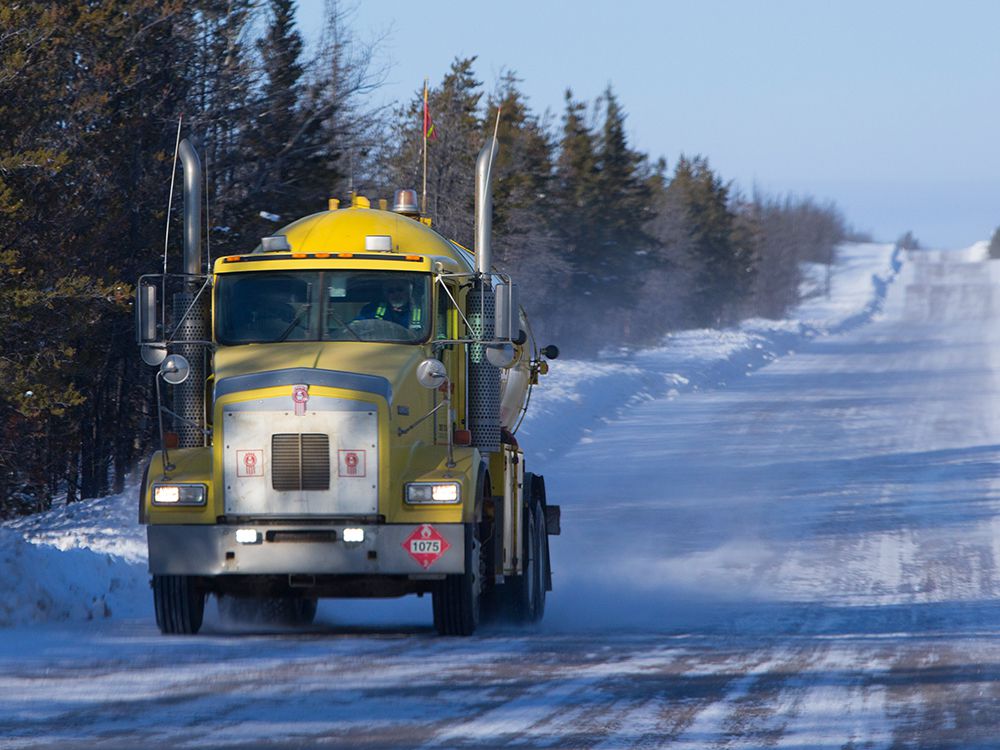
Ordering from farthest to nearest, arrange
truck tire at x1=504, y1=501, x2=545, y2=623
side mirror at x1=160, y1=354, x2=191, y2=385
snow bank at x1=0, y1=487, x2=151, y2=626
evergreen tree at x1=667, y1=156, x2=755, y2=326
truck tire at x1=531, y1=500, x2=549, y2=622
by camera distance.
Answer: evergreen tree at x1=667, y1=156, x2=755, y2=326
truck tire at x1=531, y1=500, x2=549, y2=622
truck tire at x1=504, y1=501, x2=545, y2=623
snow bank at x1=0, y1=487, x2=151, y2=626
side mirror at x1=160, y1=354, x2=191, y2=385

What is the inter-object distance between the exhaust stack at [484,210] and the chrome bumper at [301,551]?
1.88 meters

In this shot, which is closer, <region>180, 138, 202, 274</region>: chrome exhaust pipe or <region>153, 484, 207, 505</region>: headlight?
<region>153, 484, 207, 505</region>: headlight

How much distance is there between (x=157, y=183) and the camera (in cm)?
2045

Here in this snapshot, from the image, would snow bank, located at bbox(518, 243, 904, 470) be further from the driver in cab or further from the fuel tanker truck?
the driver in cab

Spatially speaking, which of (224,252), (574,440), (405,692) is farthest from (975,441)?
(405,692)

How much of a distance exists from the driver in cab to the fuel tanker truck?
1 centimetres

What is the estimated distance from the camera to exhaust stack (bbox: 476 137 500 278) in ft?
34.5

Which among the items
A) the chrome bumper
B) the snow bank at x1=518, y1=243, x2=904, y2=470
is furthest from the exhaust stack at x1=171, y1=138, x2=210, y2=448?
the snow bank at x1=518, y1=243, x2=904, y2=470

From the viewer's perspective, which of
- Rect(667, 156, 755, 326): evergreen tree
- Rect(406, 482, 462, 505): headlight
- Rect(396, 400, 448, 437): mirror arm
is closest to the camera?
Rect(406, 482, 462, 505): headlight

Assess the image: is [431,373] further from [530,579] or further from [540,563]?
[540,563]

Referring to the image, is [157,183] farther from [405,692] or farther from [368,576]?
[405,692]

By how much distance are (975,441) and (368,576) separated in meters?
18.4

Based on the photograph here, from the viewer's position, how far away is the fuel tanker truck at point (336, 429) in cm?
966

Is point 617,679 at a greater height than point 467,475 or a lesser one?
lesser
